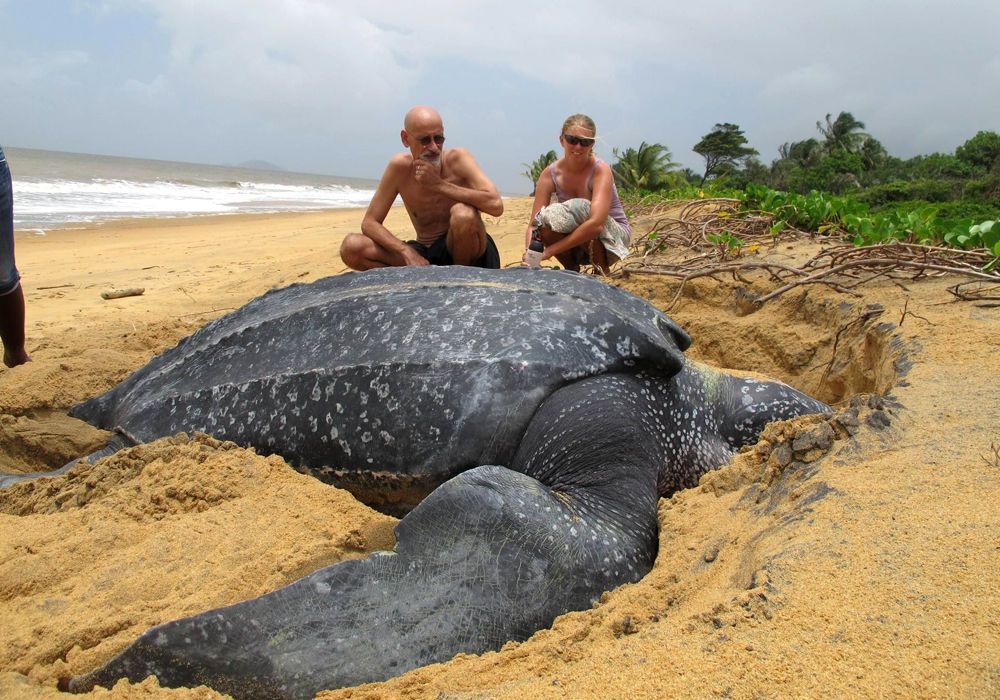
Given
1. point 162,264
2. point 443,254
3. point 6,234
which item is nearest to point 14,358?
point 6,234

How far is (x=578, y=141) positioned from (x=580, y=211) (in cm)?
39

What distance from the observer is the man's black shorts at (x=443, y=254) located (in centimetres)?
351

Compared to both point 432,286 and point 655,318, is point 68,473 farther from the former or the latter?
point 655,318

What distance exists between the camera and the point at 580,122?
12.8ft

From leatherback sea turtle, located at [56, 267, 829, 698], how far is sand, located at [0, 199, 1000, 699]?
0.24 feet

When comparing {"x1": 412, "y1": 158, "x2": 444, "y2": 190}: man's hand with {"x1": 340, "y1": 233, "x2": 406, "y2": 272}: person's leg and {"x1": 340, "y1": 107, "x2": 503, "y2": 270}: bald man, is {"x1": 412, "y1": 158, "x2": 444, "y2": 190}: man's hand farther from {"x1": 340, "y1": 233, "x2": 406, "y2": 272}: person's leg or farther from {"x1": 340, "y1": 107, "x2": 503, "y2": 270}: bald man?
{"x1": 340, "y1": 233, "x2": 406, "y2": 272}: person's leg

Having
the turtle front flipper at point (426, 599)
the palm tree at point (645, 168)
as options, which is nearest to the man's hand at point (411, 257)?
the turtle front flipper at point (426, 599)

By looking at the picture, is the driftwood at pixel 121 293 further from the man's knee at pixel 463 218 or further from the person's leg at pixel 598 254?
the person's leg at pixel 598 254

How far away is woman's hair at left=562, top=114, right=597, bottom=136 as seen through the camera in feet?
12.8

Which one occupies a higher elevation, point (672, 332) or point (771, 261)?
point (771, 261)

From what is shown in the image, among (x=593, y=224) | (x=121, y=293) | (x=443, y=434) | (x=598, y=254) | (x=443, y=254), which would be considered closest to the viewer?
(x=443, y=434)

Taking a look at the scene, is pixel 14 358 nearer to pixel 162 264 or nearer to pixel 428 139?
pixel 428 139

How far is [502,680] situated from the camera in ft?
3.42

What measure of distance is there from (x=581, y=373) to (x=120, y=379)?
1.79m
